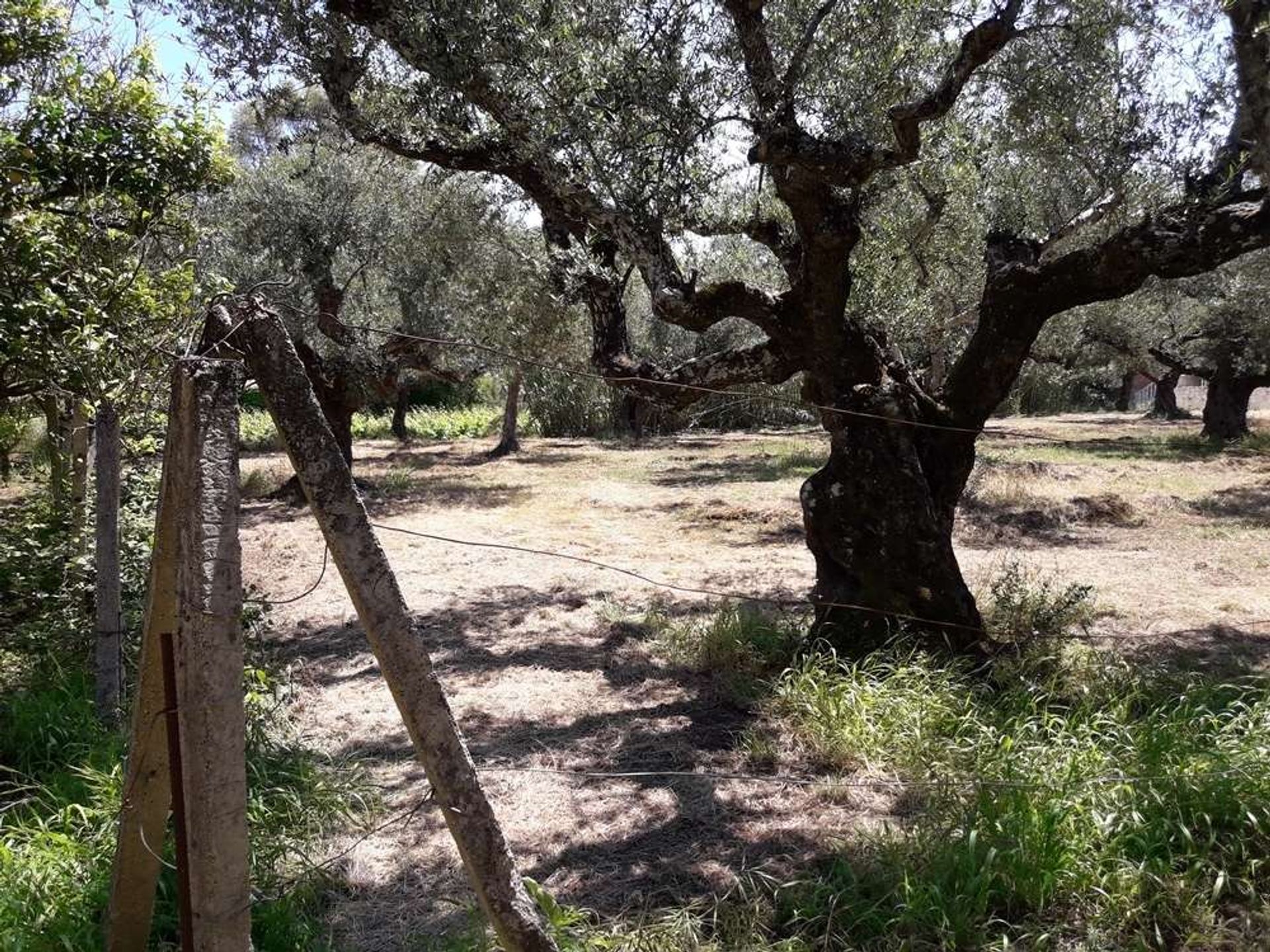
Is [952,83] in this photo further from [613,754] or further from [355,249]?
[355,249]

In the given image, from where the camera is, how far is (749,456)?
865 inches

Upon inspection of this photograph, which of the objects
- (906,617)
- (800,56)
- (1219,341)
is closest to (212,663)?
(906,617)

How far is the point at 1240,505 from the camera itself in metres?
12.8

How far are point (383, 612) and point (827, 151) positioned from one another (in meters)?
4.11

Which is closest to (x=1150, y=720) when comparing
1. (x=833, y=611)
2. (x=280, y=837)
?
(x=833, y=611)

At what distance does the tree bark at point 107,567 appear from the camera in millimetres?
4852

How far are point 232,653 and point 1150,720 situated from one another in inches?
163

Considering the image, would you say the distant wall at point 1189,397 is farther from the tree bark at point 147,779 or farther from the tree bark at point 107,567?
the tree bark at point 147,779

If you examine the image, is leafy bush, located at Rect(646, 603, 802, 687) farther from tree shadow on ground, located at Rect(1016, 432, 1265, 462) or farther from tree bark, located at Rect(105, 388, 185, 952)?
tree shadow on ground, located at Rect(1016, 432, 1265, 462)

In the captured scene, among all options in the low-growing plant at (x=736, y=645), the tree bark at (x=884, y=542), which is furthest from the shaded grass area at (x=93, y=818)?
the tree bark at (x=884, y=542)

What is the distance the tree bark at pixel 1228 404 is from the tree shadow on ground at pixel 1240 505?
25.5ft

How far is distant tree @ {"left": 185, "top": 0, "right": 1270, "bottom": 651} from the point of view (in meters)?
5.72

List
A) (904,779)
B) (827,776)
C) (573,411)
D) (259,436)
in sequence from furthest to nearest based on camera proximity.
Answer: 1. (573,411)
2. (259,436)
3. (827,776)
4. (904,779)

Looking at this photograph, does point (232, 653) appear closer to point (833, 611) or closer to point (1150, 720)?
point (1150, 720)
